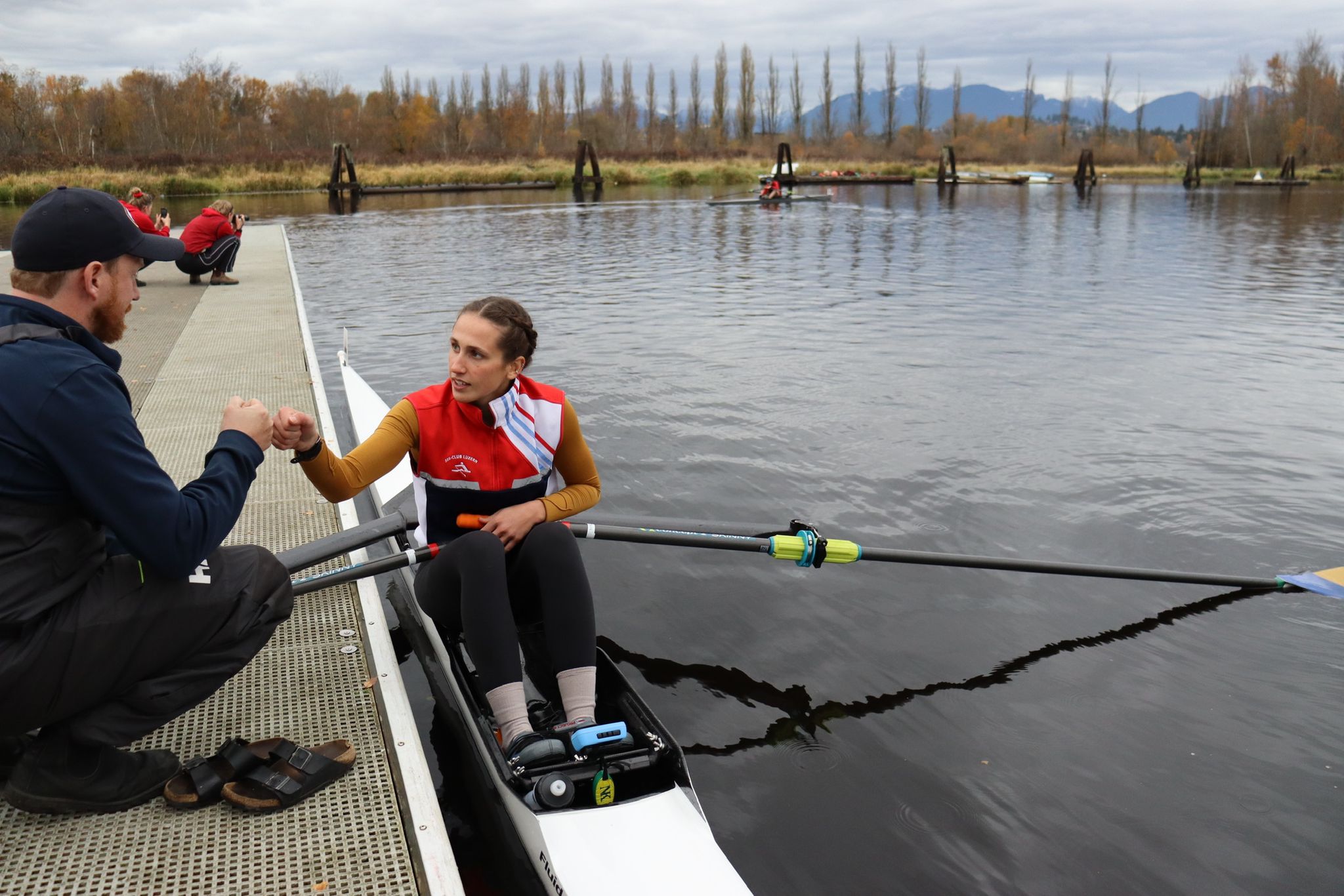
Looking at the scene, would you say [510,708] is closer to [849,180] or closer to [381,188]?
[381,188]

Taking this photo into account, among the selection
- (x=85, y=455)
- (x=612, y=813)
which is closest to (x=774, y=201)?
(x=612, y=813)

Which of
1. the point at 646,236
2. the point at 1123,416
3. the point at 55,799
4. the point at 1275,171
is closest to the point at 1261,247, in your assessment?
the point at 646,236

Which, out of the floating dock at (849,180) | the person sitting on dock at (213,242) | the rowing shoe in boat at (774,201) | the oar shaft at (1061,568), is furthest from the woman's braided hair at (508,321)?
the floating dock at (849,180)

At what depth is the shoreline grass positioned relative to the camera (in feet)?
113

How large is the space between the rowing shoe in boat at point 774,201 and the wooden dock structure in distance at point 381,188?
1254 centimetres

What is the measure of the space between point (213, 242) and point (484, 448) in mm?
10663

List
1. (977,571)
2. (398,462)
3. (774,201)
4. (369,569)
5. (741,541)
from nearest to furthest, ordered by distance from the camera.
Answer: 1. (398,462)
2. (369,569)
3. (741,541)
4. (977,571)
5. (774,201)

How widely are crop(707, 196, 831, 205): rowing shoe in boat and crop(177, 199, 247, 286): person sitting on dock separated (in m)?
18.0

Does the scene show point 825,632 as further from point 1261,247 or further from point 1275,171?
point 1275,171

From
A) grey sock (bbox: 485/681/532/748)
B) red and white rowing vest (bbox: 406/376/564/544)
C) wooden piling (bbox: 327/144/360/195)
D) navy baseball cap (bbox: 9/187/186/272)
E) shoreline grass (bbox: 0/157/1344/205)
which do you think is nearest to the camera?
navy baseball cap (bbox: 9/187/186/272)

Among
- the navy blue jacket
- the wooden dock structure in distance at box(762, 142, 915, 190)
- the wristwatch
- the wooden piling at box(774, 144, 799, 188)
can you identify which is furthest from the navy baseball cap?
the wooden dock structure in distance at box(762, 142, 915, 190)

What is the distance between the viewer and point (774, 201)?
31344 millimetres

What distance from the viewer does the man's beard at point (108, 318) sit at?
2295mm

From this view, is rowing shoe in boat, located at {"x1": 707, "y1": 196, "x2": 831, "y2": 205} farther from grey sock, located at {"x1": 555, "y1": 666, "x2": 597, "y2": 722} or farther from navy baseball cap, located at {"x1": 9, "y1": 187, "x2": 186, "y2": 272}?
navy baseball cap, located at {"x1": 9, "y1": 187, "x2": 186, "y2": 272}
